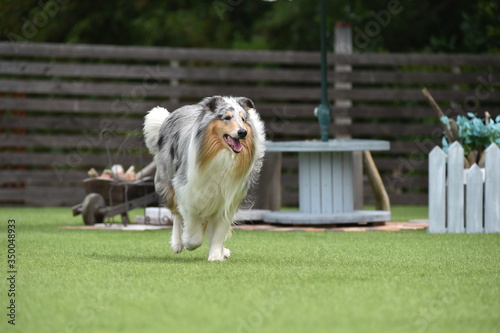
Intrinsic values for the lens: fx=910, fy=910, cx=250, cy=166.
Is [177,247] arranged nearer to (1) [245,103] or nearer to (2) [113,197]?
(1) [245,103]

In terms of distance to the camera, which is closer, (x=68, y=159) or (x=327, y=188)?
(x=327, y=188)

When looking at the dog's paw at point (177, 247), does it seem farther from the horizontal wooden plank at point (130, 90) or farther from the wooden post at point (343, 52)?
the wooden post at point (343, 52)

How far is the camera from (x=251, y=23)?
584 inches

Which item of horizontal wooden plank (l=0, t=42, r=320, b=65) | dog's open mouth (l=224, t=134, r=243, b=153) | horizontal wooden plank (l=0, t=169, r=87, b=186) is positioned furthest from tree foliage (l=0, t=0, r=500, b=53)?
dog's open mouth (l=224, t=134, r=243, b=153)

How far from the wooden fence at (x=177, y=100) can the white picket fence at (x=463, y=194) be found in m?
3.23

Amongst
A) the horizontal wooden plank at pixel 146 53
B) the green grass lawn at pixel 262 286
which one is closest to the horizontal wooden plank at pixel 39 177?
the horizontal wooden plank at pixel 146 53

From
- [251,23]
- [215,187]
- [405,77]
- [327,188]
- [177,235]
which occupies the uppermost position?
[251,23]

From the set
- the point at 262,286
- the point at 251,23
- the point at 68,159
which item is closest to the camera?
the point at 262,286

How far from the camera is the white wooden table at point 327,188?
833cm

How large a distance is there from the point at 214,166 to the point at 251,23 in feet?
30.8

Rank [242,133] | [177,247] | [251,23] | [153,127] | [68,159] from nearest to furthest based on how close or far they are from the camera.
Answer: [242,133] < [177,247] < [153,127] < [68,159] < [251,23]

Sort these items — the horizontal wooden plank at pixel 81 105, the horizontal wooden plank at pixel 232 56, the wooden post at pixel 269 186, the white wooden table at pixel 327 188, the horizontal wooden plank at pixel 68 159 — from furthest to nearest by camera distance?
the horizontal wooden plank at pixel 232 56 → the horizontal wooden plank at pixel 81 105 → the horizontal wooden plank at pixel 68 159 → the wooden post at pixel 269 186 → the white wooden table at pixel 327 188

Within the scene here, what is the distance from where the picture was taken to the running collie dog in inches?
222

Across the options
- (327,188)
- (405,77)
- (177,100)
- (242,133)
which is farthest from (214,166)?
(405,77)
